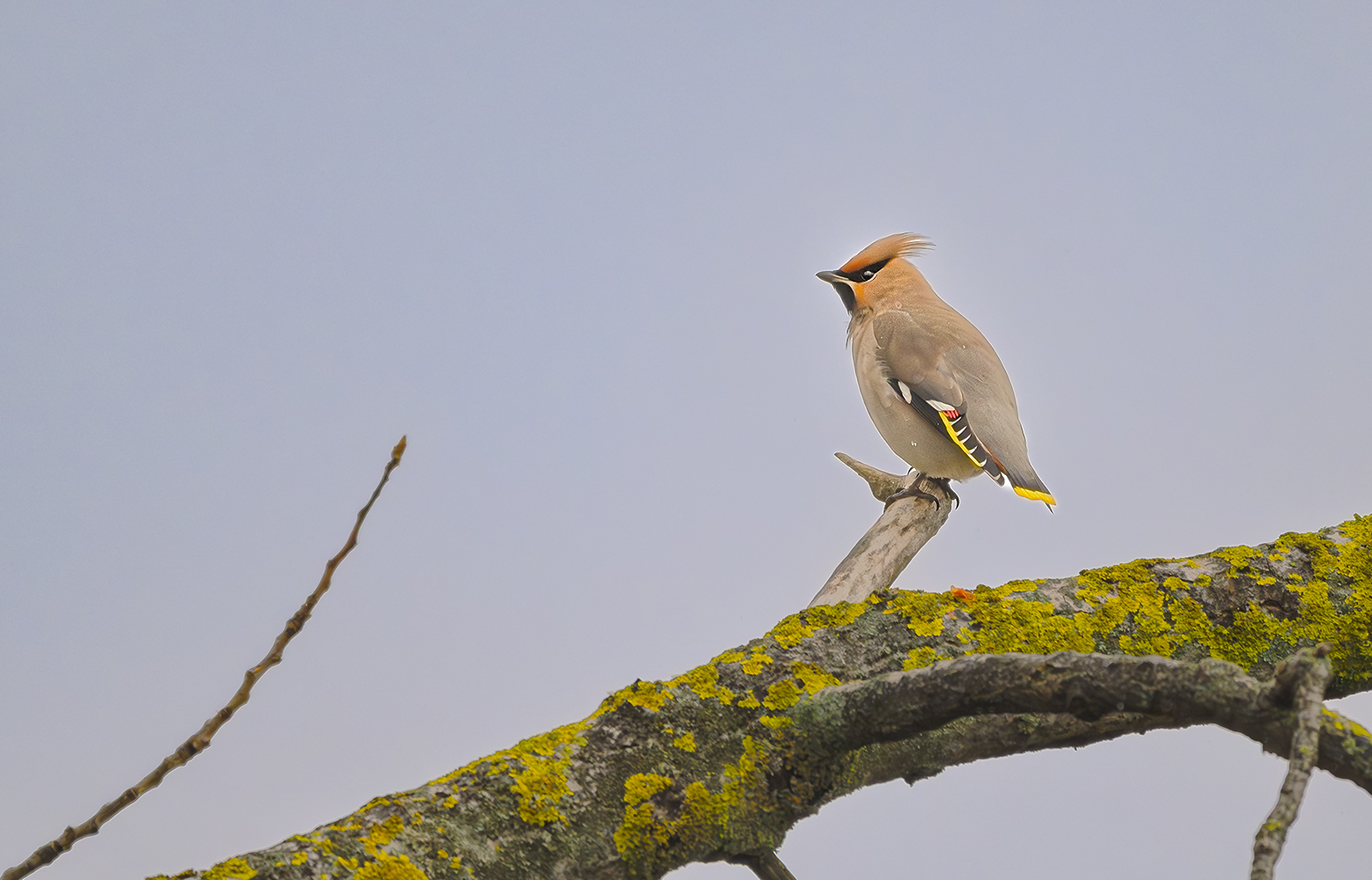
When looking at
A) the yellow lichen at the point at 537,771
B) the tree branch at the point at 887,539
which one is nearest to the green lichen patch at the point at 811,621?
the yellow lichen at the point at 537,771

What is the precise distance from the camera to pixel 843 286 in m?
6.03

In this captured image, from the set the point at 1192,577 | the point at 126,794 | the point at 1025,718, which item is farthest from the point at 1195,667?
the point at 126,794

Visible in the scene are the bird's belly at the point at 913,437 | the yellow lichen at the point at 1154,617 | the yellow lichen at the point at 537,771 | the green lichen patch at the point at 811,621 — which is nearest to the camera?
the yellow lichen at the point at 537,771

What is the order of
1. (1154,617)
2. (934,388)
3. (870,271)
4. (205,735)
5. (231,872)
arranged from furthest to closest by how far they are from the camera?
1. (870,271)
2. (934,388)
3. (1154,617)
4. (231,872)
5. (205,735)

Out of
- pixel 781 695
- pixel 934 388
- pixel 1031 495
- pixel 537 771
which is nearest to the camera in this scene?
pixel 537 771

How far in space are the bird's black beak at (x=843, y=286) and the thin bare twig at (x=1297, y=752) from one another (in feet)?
15.3

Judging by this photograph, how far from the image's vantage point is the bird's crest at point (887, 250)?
5.92 metres

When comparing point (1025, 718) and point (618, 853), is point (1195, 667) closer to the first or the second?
point (1025, 718)

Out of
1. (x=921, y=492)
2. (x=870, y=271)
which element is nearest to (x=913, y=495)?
(x=921, y=492)

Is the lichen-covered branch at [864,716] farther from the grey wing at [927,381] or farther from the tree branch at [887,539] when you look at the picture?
the grey wing at [927,381]

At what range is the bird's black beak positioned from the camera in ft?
19.6

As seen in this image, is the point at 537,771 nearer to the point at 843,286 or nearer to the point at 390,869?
the point at 390,869

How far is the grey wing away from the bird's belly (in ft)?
0.12

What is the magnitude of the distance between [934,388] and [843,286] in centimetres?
119
